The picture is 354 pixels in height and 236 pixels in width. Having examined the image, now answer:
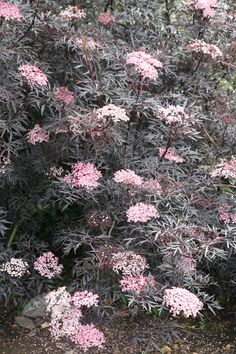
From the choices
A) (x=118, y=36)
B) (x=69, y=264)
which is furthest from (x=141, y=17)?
(x=69, y=264)

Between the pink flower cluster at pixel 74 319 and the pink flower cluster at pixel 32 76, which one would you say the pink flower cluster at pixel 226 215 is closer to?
the pink flower cluster at pixel 74 319

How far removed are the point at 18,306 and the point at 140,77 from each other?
155cm

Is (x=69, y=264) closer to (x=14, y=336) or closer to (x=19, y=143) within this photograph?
(x=14, y=336)

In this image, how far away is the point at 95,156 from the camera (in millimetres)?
3176

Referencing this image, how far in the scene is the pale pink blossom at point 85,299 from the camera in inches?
105

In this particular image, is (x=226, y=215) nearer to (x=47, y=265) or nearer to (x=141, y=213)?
(x=141, y=213)

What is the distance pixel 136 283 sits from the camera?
272 cm

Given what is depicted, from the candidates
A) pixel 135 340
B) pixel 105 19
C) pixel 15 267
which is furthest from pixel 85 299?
pixel 105 19

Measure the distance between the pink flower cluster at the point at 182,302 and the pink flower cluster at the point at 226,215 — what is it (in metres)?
0.62

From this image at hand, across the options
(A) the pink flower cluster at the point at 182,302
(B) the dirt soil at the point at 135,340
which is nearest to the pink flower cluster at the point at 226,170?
(A) the pink flower cluster at the point at 182,302

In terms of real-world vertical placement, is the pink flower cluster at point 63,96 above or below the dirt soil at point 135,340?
above

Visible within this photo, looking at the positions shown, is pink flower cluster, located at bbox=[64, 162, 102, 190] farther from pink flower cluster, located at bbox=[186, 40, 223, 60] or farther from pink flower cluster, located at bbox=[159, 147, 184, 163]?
pink flower cluster, located at bbox=[186, 40, 223, 60]

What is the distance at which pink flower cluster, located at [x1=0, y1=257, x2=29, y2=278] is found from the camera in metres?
3.07

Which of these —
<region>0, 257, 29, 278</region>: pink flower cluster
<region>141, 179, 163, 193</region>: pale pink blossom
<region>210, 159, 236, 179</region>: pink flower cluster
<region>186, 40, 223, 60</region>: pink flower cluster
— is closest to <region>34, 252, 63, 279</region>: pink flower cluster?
<region>0, 257, 29, 278</region>: pink flower cluster
